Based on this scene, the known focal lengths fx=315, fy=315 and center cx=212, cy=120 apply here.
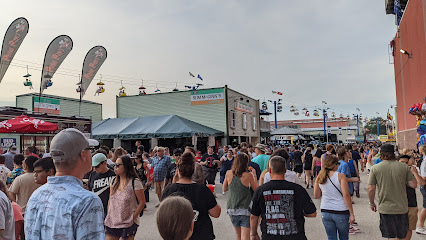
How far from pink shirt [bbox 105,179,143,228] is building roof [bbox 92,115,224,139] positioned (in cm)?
1891

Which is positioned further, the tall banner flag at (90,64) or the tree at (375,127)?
the tree at (375,127)

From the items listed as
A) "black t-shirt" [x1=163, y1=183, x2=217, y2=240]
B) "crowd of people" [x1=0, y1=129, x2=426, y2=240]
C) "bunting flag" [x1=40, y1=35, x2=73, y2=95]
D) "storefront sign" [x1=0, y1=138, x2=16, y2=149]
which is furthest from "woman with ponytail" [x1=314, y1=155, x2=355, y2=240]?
"bunting flag" [x1=40, y1=35, x2=73, y2=95]

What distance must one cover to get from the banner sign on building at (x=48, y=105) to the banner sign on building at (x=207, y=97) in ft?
54.5

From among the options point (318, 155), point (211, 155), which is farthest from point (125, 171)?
point (318, 155)

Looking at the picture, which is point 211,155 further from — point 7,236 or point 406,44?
point 406,44

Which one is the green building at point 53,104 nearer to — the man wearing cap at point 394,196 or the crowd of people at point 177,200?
the crowd of people at point 177,200

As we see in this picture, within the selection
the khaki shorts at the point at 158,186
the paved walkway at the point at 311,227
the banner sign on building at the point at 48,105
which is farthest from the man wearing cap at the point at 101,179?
the banner sign on building at the point at 48,105

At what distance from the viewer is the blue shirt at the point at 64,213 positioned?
5.83 ft

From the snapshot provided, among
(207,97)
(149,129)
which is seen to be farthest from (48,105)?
(207,97)

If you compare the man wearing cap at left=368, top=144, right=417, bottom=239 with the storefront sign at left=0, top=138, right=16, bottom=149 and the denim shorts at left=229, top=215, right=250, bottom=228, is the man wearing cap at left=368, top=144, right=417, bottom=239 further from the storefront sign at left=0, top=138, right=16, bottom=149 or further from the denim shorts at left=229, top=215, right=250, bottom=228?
the storefront sign at left=0, top=138, right=16, bottom=149

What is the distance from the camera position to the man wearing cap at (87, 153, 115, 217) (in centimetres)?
474

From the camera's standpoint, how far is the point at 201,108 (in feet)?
98.6

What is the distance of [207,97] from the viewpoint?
29.9m

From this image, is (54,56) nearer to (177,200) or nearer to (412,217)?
(412,217)
